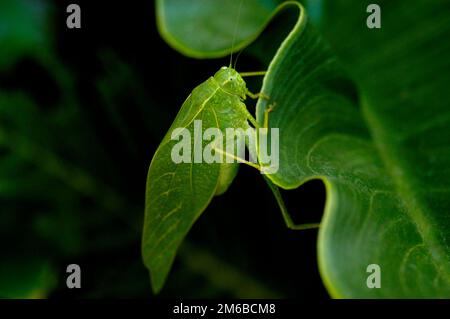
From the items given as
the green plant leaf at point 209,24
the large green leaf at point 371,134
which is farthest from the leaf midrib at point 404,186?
the green plant leaf at point 209,24

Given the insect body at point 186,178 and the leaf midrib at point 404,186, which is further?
the insect body at point 186,178

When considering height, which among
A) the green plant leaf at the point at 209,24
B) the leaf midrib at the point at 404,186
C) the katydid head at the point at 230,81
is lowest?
the leaf midrib at the point at 404,186

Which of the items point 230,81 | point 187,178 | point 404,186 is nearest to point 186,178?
point 187,178

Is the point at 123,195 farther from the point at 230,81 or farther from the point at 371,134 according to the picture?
the point at 371,134

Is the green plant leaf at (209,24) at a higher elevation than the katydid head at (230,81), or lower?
higher

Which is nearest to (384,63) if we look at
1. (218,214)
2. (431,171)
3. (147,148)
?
(431,171)

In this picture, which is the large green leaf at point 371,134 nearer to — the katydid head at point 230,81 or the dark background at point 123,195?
the katydid head at point 230,81
